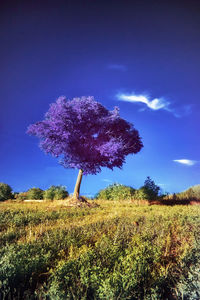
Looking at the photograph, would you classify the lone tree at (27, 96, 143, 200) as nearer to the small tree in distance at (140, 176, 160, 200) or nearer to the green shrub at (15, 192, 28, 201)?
the small tree in distance at (140, 176, 160, 200)

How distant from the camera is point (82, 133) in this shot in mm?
16266

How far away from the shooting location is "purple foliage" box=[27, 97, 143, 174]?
15.6m

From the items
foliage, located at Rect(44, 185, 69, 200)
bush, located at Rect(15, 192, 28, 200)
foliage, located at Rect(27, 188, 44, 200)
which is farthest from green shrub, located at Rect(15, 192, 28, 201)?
foliage, located at Rect(44, 185, 69, 200)

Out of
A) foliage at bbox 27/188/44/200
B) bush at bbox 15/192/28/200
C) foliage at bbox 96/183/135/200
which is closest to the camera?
foliage at bbox 96/183/135/200

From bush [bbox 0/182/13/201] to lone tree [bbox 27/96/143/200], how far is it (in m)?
9.08

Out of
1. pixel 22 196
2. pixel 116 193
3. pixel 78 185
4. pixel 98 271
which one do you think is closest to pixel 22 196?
pixel 22 196

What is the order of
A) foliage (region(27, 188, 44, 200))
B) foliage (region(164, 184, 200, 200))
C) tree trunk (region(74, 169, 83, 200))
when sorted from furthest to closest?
foliage (region(27, 188, 44, 200))
foliage (region(164, 184, 200, 200))
tree trunk (region(74, 169, 83, 200))

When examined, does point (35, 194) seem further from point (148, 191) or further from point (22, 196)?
point (148, 191)

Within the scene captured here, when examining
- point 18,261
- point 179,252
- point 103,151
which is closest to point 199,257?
point 179,252

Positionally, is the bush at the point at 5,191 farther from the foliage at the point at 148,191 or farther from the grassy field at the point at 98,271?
the grassy field at the point at 98,271

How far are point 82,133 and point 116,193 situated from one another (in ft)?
22.4

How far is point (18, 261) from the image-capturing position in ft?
11.3

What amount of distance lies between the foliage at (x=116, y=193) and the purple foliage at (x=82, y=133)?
117 inches

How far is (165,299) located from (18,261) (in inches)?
96.7
